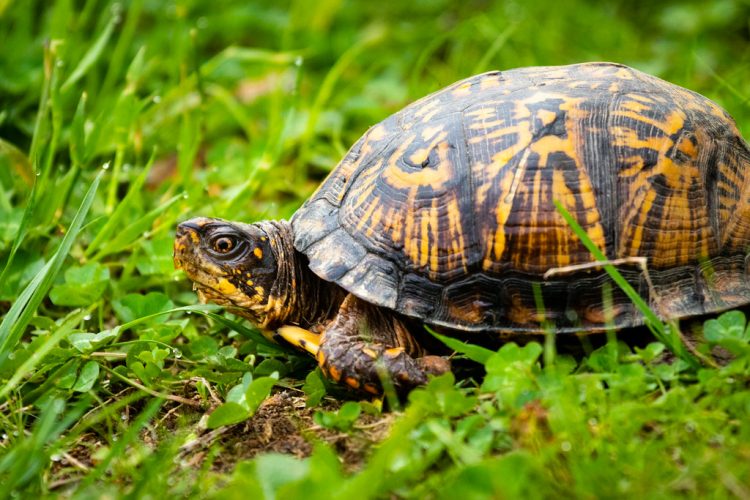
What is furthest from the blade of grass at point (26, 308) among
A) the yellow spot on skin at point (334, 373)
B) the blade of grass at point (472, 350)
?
the blade of grass at point (472, 350)

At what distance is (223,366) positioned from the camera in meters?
2.64

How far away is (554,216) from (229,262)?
112 centimetres

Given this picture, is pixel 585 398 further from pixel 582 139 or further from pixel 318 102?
pixel 318 102

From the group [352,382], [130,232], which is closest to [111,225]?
[130,232]

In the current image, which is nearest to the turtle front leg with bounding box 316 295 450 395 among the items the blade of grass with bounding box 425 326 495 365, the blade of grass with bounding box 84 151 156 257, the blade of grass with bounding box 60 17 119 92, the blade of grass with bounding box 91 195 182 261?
the blade of grass with bounding box 425 326 495 365

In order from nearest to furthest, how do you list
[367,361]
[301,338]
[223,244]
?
[367,361], [301,338], [223,244]

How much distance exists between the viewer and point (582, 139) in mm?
2479

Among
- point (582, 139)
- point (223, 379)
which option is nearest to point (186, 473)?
point (223, 379)

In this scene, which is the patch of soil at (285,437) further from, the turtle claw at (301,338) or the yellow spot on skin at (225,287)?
the yellow spot on skin at (225,287)

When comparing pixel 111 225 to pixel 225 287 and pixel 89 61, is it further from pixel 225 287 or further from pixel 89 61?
pixel 89 61

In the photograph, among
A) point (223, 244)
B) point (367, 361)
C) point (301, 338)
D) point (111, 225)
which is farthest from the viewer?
point (111, 225)

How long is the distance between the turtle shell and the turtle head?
246mm

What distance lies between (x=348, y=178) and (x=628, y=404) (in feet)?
4.25

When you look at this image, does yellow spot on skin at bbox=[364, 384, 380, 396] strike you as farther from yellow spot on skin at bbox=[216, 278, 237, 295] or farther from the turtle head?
yellow spot on skin at bbox=[216, 278, 237, 295]
